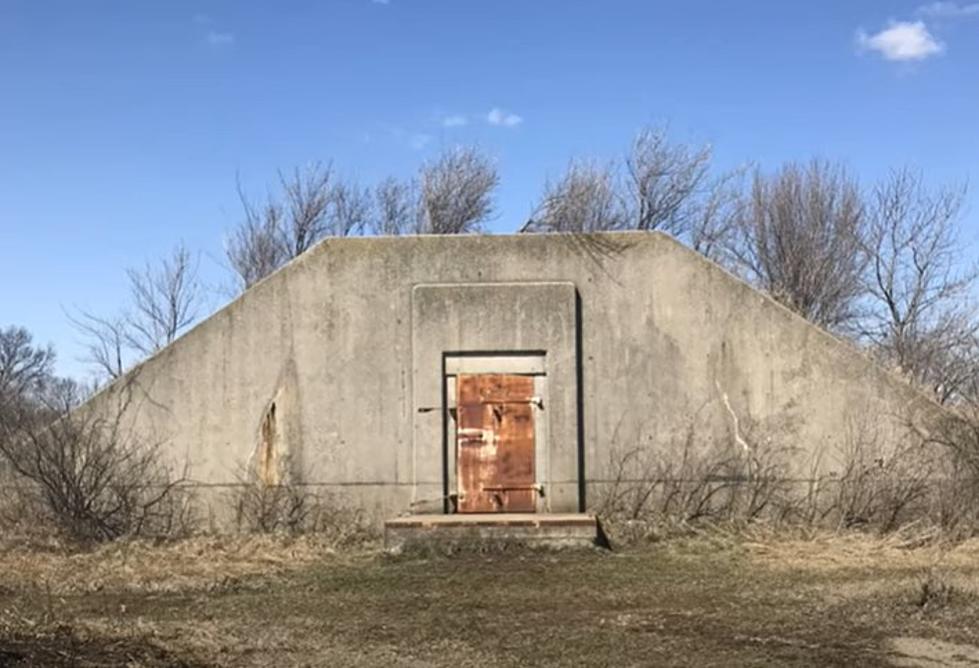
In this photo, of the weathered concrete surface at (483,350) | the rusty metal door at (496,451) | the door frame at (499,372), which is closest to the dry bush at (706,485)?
the weathered concrete surface at (483,350)

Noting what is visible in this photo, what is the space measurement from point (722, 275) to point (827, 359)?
179cm

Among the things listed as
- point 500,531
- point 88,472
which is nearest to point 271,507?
point 88,472

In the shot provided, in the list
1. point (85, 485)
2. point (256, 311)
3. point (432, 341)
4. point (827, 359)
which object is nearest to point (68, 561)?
point (85, 485)

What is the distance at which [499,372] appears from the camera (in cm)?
1445

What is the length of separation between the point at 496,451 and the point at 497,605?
15.1ft

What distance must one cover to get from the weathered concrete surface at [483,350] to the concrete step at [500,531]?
129 centimetres

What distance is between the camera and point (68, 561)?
1266 centimetres

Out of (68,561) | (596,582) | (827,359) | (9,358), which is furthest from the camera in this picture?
(9,358)

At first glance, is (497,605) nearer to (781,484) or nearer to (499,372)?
(499,372)

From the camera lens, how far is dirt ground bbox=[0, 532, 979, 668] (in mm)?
7680

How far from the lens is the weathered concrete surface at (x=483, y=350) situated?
1436cm

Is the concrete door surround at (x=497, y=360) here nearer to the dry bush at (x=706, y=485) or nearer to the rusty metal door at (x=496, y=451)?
the rusty metal door at (x=496, y=451)

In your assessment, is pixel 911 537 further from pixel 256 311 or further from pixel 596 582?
pixel 256 311

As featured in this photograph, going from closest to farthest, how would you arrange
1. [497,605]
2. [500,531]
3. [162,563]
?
1. [497,605]
2. [162,563]
3. [500,531]
